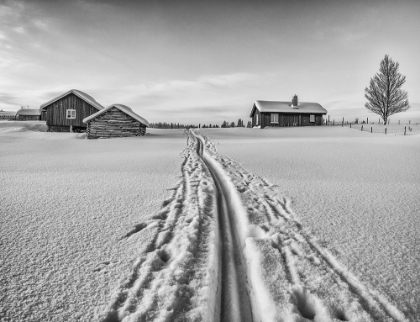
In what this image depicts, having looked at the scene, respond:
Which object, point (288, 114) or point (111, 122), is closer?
point (111, 122)

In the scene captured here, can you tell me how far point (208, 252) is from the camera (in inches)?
120

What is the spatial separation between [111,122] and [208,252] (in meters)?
22.6

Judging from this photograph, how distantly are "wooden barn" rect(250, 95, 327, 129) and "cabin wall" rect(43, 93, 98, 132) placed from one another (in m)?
23.2

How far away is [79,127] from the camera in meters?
28.0

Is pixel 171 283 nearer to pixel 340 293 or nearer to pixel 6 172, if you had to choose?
pixel 340 293

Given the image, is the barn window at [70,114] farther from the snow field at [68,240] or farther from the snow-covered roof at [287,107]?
the snow-covered roof at [287,107]

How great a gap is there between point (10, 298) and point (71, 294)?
48 cm

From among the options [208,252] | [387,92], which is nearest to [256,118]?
[387,92]

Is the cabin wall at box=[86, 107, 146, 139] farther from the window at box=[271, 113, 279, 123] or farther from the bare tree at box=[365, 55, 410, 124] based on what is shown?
the bare tree at box=[365, 55, 410, 124]

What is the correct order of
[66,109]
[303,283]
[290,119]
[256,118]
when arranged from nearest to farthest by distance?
[303,283]
[66,109]
[290,119]
[256,118]

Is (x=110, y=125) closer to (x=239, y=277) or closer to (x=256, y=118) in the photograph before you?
(x=239, y=277)

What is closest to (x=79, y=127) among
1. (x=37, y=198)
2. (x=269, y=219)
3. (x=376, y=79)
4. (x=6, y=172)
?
(x=6, y=172)

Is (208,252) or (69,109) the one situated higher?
(69,109)

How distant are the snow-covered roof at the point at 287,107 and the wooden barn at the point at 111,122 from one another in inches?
783
